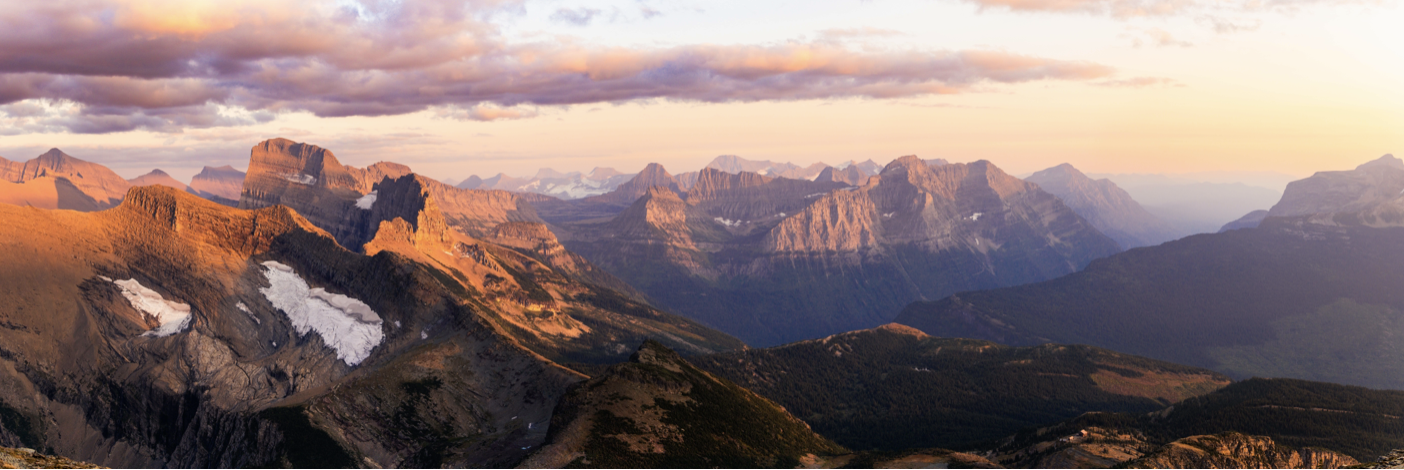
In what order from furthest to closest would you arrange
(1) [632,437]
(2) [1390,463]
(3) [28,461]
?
(1) [632,437] < (2) [1390,463] < (3) [28,461]

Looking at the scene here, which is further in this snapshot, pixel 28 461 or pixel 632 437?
pixel 632 437

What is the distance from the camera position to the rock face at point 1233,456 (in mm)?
163500

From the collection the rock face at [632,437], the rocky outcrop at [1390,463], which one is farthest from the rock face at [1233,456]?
the rocky outcrop at [1390,463]

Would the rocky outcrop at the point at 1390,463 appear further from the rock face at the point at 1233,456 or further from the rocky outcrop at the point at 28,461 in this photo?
the rocky outcrop at the point at 28,461

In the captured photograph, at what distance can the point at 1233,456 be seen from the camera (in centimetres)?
17362

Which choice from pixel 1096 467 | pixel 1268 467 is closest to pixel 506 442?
pixel 1096 467

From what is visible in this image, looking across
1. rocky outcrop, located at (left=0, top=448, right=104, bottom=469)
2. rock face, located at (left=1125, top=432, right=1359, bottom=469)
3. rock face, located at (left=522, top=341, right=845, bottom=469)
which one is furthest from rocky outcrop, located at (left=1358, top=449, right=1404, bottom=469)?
rock face, located at (left=522, top=341, right=845, bottom=469)

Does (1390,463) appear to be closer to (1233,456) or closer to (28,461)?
(28,461)

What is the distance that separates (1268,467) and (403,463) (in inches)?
7664

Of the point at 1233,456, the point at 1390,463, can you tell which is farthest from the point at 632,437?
the point at 1390,463

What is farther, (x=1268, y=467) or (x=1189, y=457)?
(x=1268, y=467)

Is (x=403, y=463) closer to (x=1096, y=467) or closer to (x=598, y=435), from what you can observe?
(x=598, y=435)

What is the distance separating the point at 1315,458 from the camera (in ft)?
621

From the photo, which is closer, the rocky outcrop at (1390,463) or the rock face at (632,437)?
the rocky outcrop at (1390,463)
